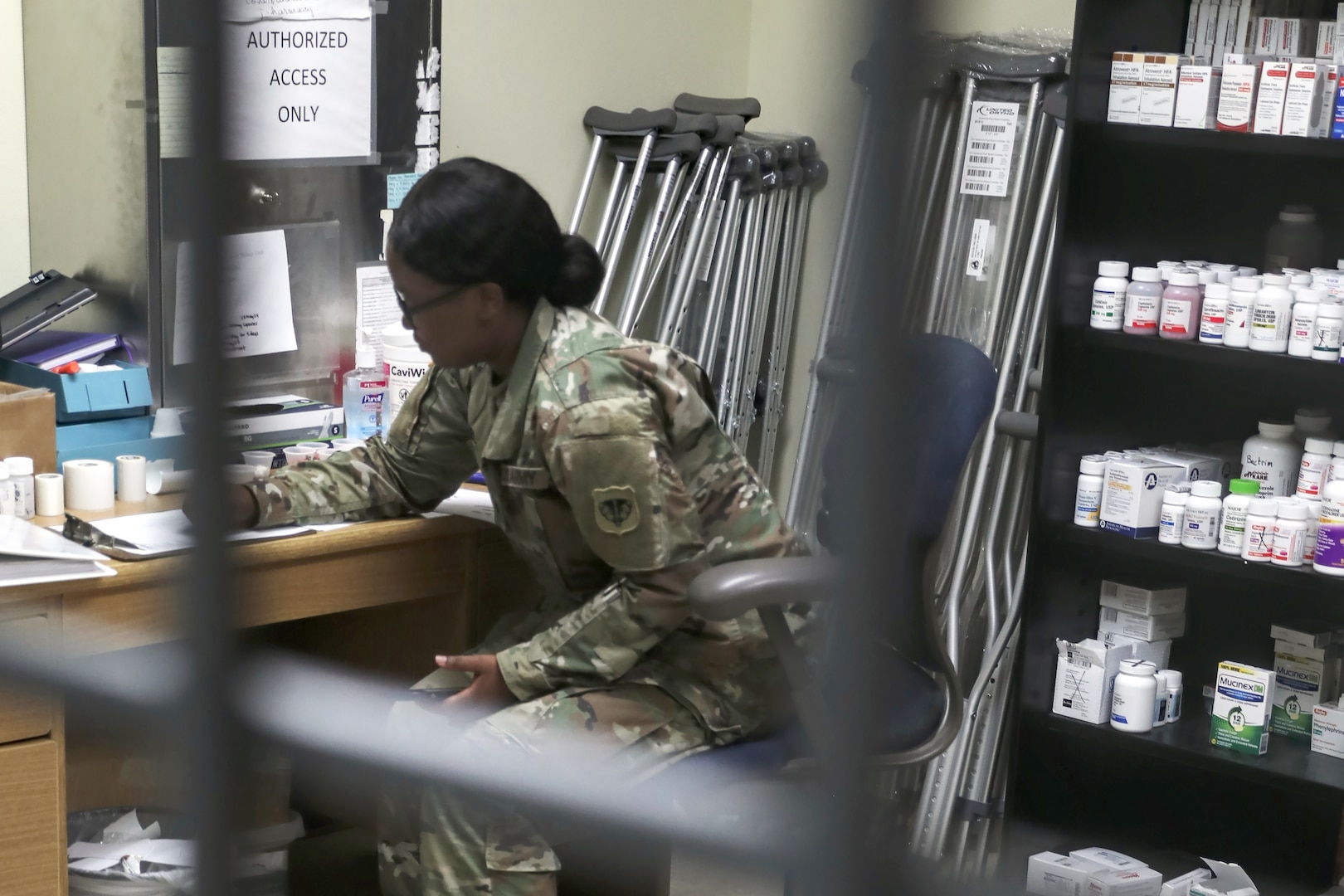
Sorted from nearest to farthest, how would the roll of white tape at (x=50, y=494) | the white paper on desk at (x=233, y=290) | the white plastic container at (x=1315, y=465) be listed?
the white paper on desk at (x=233, y=290), the roll of white tape at (x=50, y=494), the white plastic container at (x=1315, y=465)

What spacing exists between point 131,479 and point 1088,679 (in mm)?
1561

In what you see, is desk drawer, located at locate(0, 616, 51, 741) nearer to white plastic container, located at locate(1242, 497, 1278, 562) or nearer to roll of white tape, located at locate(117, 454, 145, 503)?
roll of white tape, located at locate(117, 454, 145, 503)

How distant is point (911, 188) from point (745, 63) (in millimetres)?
3345

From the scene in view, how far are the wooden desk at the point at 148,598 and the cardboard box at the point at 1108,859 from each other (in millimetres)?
1009

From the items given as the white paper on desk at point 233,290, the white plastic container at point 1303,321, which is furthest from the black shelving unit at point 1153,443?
the white paper on desk at point 233,290

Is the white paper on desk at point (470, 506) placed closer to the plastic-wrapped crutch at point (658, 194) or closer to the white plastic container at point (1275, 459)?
the plastic-wrapped crutch at point (658, 194)

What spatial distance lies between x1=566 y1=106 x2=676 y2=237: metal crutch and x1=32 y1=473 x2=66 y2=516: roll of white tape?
1.32 m

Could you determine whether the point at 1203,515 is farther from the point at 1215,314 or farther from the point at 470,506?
the point at 470,506

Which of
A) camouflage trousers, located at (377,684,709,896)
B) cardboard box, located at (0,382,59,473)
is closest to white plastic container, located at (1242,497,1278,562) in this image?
camouflage trousers, located at (377,684,709,896)

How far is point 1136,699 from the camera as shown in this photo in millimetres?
2449

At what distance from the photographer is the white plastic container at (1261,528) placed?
228 centimetres

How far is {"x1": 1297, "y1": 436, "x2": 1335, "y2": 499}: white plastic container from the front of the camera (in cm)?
227

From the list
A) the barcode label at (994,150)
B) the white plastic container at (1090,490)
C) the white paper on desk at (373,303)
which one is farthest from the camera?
the barcode label at (994,150)

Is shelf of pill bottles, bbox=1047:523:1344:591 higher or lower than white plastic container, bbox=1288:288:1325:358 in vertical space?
lower
